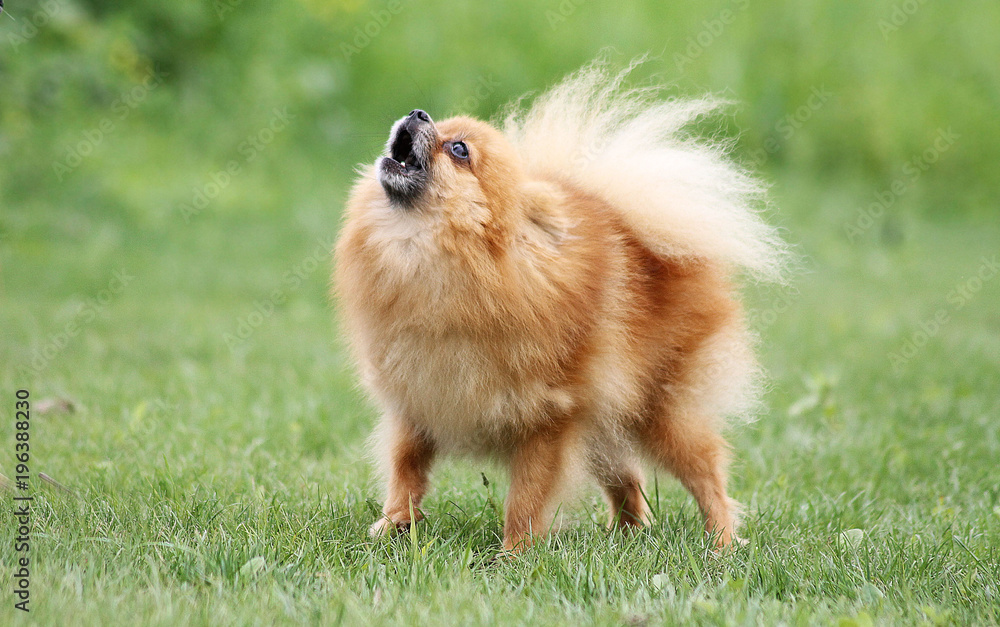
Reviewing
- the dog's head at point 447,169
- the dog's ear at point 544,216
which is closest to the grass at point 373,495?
the dog's ear at point 544,216

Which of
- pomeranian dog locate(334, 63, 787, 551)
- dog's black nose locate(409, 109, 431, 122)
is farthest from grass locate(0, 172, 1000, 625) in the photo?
dog's black nose locate(409, 109, 431, 122)

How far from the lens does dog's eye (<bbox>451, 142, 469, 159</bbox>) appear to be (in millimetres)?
3137

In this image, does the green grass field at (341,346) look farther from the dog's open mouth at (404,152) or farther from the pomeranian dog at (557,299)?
the dog's open mouth at (404,152)

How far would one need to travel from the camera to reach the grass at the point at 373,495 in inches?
103

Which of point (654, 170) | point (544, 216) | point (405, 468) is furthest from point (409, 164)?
point (405, 468)

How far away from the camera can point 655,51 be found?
501 inches

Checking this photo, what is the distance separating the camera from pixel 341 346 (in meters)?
6.64

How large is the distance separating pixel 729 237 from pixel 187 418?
9.78 ft

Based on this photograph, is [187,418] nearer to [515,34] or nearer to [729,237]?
[729,237]

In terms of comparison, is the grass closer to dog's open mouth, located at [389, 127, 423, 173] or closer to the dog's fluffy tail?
the dog's fluffy tail

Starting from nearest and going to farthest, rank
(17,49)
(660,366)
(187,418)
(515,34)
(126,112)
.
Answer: (660,366)
(187,418)
(17,49)
(126,112)
(515,34)

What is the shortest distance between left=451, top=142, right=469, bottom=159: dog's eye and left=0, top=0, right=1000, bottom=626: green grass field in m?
1.23

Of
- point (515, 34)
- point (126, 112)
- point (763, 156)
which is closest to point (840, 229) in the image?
point (763, 156)

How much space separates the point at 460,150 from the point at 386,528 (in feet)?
4.47
